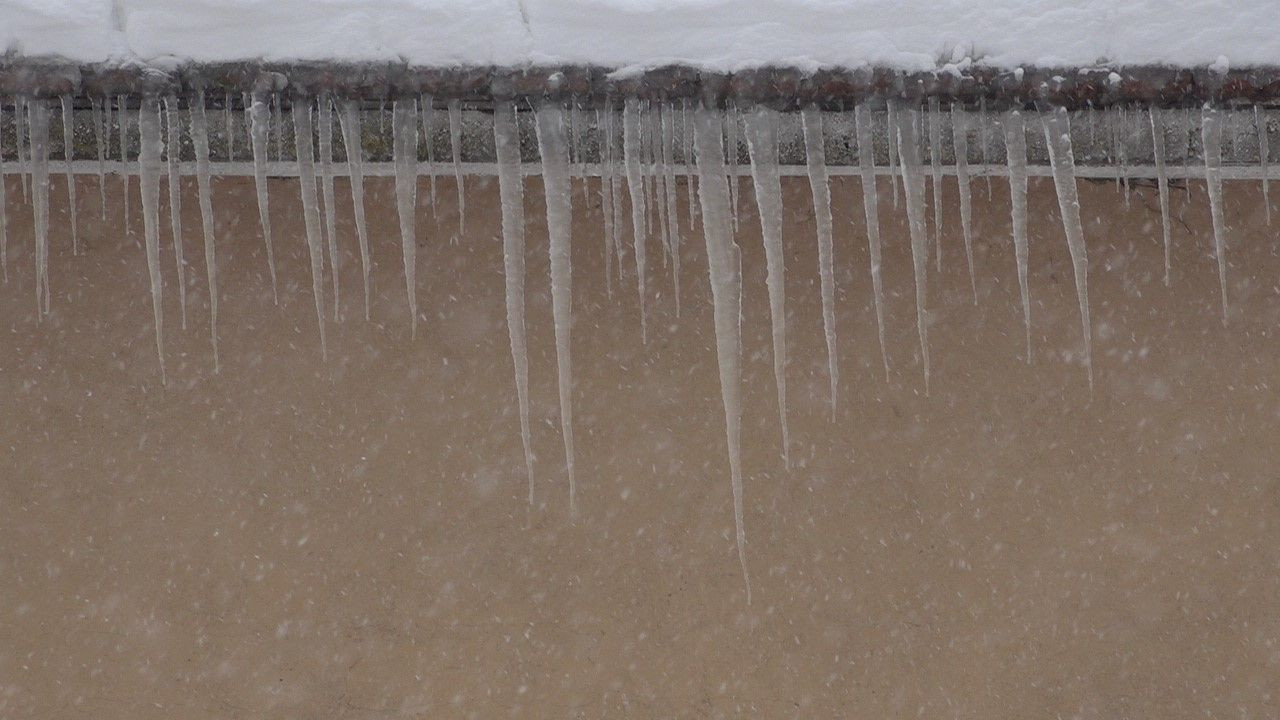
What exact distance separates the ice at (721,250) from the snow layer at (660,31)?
0.16 metres

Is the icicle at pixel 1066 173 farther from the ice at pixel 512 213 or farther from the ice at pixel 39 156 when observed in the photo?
the ice at pixel 39 156

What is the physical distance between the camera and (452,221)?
3490mm

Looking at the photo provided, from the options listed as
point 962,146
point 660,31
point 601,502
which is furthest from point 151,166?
point 962,146

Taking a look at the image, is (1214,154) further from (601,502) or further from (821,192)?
(601,502)

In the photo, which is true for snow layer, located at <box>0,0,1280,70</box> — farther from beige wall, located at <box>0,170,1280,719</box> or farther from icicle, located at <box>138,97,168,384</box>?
beige wall, located at <box>0,170,1280,719</box>

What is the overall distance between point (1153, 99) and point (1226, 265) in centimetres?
105

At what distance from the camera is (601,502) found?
11.2 feet

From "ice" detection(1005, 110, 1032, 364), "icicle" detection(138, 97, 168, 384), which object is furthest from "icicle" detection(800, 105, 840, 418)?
"icicle" detection(138, 97, 168, 384)

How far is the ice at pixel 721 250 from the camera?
8.85 ft

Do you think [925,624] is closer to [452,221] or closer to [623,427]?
[623,427]

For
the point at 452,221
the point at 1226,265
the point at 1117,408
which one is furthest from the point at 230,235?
the point at 1226,265

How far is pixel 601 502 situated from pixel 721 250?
101 centimetres

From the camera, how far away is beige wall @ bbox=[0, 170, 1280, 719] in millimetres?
3355

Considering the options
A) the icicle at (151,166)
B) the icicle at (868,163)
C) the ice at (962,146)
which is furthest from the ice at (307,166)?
the ice at (962,146)
